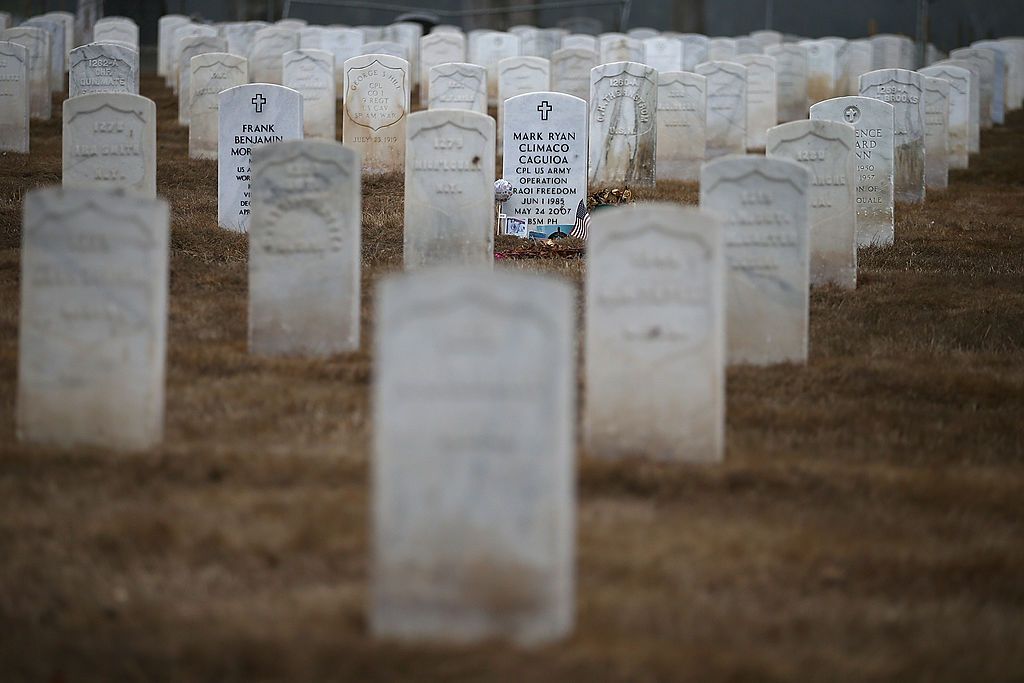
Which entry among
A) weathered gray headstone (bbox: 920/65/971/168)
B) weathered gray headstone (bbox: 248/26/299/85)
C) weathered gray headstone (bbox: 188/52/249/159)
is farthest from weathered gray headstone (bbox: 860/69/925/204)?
weathered gray headstone (bbox: 248/26/299/85)

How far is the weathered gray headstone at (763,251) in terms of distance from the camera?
768 cm

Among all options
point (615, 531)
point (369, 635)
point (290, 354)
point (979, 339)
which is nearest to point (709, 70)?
point (979, 339)

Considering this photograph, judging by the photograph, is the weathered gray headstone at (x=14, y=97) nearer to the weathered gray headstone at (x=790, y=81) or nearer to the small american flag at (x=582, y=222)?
the small american flag at (x=582, y=222)

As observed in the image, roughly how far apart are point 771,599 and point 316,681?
1572 mm

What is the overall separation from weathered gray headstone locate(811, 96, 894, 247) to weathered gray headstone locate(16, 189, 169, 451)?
7231mm

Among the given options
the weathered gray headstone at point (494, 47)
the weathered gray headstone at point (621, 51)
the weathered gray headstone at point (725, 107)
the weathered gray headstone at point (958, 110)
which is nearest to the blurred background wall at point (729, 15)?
the weathered gray headstone at point (494, 47)

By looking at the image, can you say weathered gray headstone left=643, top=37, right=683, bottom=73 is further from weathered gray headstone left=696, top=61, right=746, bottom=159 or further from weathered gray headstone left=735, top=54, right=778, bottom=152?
weathered gray headstone left=696, top=61, right=746, bottom=159

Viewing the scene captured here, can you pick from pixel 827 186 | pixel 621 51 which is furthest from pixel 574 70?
pixel 827 186

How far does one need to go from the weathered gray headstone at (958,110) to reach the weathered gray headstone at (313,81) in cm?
740

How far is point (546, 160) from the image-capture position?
12.4 meters

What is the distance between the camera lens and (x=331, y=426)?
6.30 m

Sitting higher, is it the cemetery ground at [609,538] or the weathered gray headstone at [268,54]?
the weathered gray headstone at [268,54]

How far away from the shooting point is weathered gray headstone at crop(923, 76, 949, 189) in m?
15.7

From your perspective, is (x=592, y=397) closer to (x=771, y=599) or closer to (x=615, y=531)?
(x=615, y=531)
